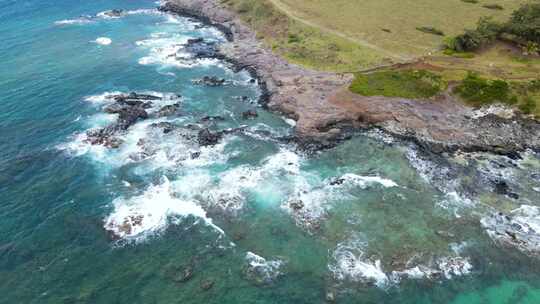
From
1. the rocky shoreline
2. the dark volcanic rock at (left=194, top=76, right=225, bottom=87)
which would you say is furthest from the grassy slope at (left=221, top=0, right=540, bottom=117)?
the dark volcanic rock at (left=194, top=76, right=225, bottom=87)

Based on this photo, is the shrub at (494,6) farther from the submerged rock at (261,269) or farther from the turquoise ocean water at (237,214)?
the submerged rock at (261,269)

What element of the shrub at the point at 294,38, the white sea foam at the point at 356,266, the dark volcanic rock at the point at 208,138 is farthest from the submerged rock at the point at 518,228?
the shrub at the point at 294,38

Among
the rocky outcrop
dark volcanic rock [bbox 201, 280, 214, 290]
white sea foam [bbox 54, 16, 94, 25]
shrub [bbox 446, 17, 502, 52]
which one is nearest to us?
dark volcanic rock [bbox 201, 280, 214, 290]

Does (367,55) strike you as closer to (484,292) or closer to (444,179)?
(444,179)

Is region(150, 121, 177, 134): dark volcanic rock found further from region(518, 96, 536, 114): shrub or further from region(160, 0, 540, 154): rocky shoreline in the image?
region(518, 96, 536, 114): shrub

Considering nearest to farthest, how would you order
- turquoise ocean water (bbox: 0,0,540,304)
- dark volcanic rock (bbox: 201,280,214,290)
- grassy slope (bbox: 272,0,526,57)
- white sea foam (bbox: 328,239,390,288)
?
dark volcanic rock (bbox: 201,280,214,290) → turquoise ocean water (bbox: 0,0,540,304) → white sea foam (bbox: 328,239,390,288) → grassy slope (bbox: 272,0,526,57)

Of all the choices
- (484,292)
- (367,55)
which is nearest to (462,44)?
(367,55)

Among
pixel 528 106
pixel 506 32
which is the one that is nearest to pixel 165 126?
pixel 528 106
